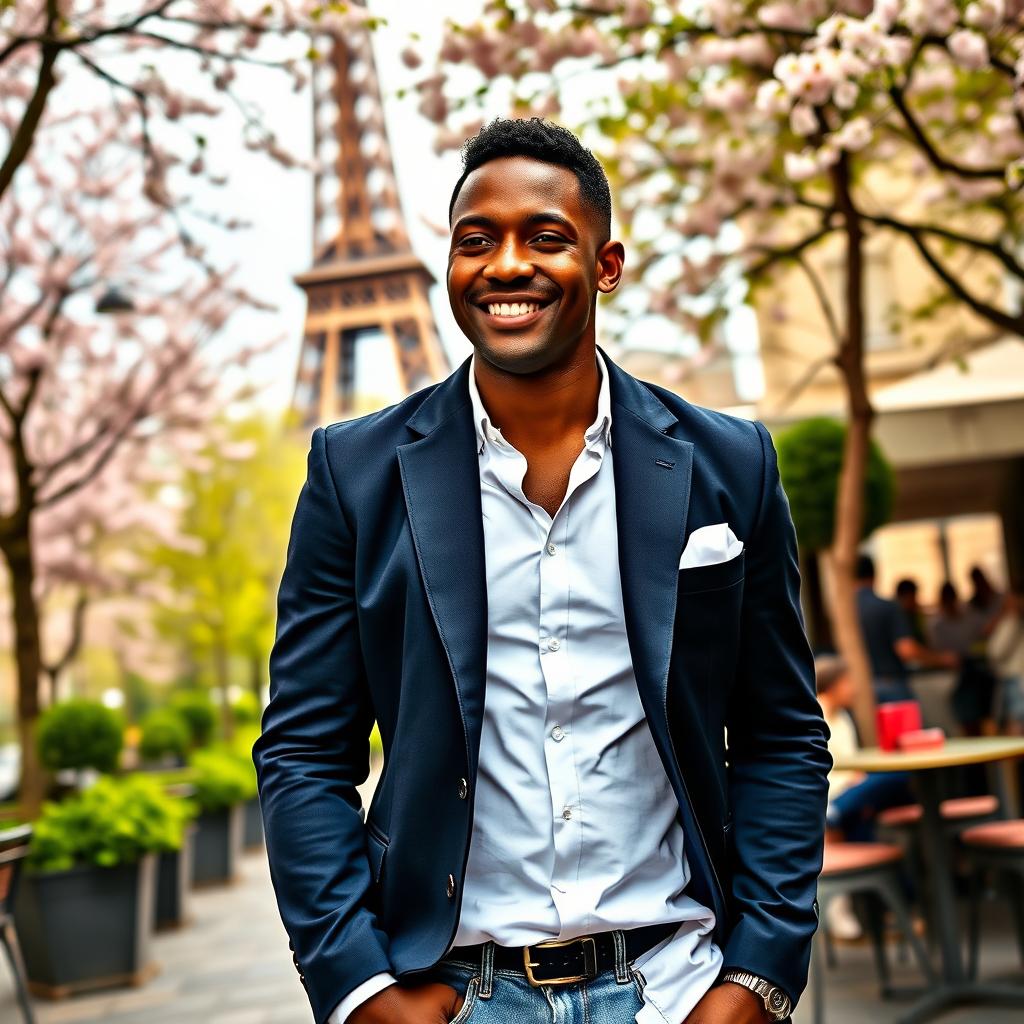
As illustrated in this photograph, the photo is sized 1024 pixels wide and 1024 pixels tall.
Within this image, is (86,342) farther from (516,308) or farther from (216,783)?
(516,308)

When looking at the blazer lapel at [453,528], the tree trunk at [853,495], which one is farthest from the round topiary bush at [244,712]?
the blazer lapel at [453,528]

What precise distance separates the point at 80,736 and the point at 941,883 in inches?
274

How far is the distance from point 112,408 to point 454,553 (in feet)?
41.7

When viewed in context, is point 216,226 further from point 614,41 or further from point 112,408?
point 112,408

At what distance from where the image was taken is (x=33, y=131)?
631 centimetres


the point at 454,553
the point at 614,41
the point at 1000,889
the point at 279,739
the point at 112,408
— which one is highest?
the point at 614,41

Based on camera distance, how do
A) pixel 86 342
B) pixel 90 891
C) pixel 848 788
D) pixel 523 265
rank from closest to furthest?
pixel 523 265
pixel 848 788
pixel 90 891
pixel 86 342

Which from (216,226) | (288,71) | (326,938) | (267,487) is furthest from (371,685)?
(267,487)

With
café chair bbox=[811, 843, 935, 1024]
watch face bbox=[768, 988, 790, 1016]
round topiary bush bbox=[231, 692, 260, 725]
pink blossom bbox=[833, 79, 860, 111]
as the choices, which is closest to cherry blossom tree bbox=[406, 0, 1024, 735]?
pink blossom bbox=[833, 79, 860, 111]

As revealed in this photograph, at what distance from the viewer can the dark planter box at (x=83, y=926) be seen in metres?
8.22

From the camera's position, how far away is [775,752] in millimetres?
2045

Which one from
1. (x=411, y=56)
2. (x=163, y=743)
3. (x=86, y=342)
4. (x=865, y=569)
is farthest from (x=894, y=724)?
(x=163, y=743)

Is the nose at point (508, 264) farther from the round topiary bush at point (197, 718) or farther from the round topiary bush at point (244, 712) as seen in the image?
the round topiary bush at point (244, 712)

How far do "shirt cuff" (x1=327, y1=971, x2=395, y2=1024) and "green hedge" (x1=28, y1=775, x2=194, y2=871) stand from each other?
6.78m
